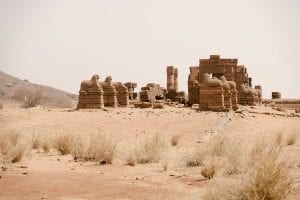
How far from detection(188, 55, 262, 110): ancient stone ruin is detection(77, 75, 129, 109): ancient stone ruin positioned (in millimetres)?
6626

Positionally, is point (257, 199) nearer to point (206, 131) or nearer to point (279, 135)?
point (279, 135)

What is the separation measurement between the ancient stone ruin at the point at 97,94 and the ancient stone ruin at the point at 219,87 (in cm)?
663

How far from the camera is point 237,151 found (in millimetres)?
8484

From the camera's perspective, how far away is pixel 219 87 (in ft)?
89.9

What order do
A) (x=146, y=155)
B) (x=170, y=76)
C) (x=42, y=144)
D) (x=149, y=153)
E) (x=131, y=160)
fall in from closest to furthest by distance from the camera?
(x=131, y=160)
(x=146, y=155)
(x=149, y=153)
(x=42, y=144)
(x=170, y=76)

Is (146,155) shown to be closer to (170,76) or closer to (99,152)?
(99,152)

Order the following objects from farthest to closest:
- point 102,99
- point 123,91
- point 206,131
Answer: point 123,91 → point 102,99 → point 206,131

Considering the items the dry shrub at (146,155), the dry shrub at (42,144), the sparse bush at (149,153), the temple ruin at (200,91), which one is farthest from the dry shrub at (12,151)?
the temple ruin at (200,91)

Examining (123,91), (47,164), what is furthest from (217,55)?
(47,164)

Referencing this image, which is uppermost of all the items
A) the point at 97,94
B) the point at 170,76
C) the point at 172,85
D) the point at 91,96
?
the point at 170,76

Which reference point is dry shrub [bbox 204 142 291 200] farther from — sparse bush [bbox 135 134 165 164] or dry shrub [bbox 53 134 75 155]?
dry shrub [bbox 53 134 75 155]

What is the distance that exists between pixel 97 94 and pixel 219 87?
27.7 ft

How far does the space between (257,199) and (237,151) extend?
369 centimetres

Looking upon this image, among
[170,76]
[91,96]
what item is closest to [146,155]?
[91,96]
